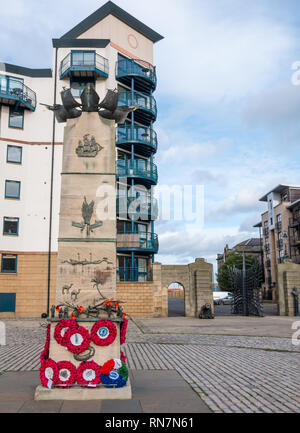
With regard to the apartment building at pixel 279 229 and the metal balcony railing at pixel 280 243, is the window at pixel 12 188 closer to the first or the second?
the apartment building at pixel 279 229

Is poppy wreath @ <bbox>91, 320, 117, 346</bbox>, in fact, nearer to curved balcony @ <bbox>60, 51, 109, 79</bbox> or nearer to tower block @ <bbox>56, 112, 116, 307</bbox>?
tower block @ <bbox>56, 112, 116, 307</bbox>

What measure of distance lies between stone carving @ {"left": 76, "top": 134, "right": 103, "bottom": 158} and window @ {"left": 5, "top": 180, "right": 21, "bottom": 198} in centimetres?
2277

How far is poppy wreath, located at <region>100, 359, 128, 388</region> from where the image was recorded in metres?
6.38

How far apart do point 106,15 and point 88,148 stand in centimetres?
2935

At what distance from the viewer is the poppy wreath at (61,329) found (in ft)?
21.6

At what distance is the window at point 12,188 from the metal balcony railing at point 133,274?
31.8 feet

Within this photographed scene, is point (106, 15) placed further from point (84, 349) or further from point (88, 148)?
point (84, 349)

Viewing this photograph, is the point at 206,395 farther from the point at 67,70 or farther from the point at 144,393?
the point at 67,70

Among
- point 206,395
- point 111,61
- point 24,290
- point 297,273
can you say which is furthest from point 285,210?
point 206,395

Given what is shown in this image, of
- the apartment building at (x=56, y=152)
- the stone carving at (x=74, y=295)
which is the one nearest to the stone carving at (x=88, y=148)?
the stone carving at (x=74, y=295)

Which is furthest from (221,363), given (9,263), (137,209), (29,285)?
(137,209)

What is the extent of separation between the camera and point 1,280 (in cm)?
2728

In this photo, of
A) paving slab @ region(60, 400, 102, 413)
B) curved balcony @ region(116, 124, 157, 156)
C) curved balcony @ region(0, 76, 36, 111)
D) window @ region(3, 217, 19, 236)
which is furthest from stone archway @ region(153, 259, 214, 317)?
paving slab @ region(60, 400, 102, 413)

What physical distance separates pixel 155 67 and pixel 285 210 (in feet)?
120
